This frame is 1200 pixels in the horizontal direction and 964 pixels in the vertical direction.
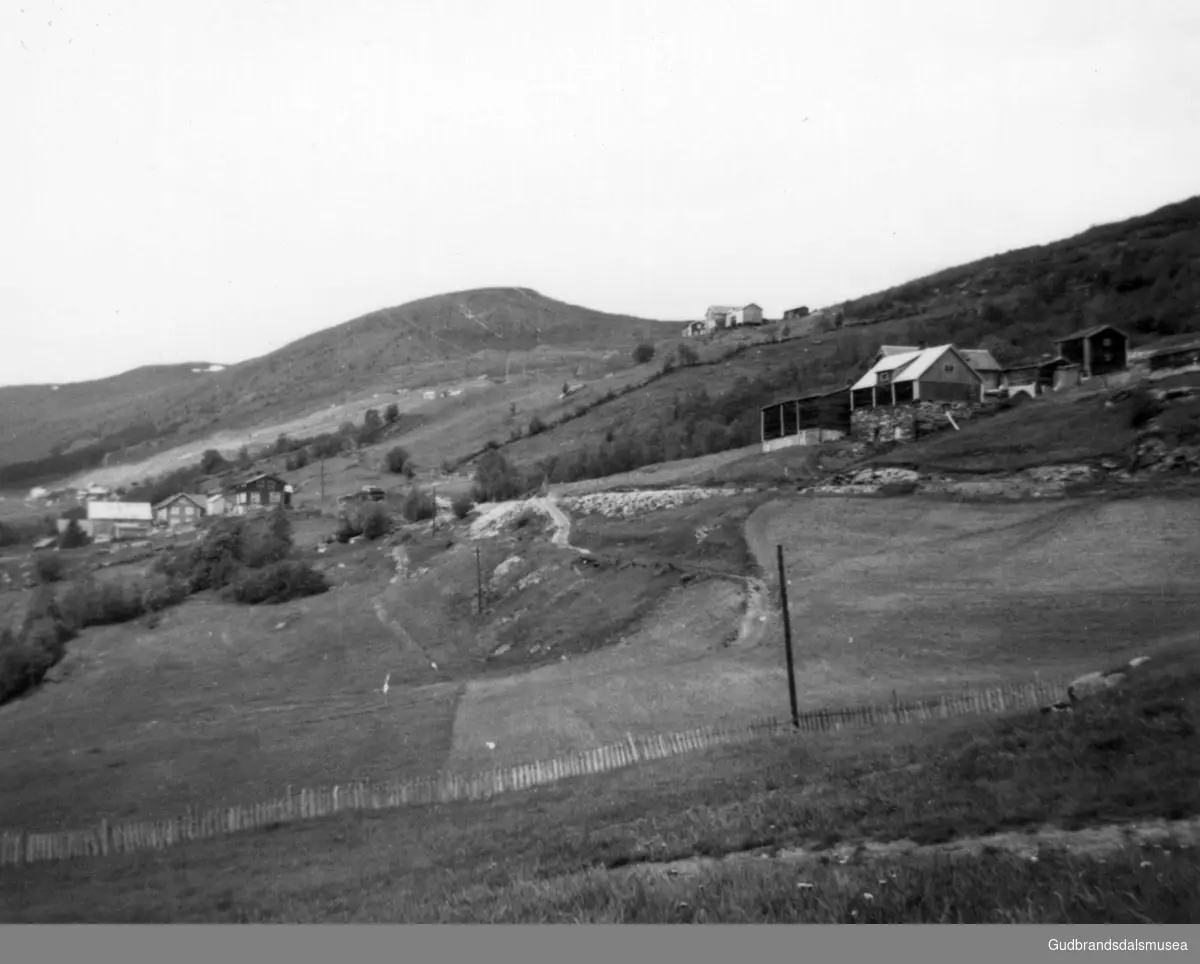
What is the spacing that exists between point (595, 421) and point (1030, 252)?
203ft

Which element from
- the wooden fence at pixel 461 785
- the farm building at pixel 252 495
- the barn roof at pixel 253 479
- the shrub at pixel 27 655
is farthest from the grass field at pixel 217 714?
the barn roof at pixel 253 479

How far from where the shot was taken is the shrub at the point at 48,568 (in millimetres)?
41188

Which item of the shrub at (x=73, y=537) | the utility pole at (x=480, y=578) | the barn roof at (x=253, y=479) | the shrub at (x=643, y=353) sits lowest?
the utility pole at (x=480, y=578)

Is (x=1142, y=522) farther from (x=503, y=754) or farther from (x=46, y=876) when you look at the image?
(x=46, y=876)

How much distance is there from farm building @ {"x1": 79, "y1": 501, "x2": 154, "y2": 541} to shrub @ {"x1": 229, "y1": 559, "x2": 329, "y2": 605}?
9.35 m

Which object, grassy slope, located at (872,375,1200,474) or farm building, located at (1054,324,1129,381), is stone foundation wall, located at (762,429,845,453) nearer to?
grassy slope, located at (872,375,1200,474)

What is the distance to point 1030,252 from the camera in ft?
365

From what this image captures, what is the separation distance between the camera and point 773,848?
1005cm

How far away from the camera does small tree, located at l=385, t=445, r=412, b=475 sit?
88.7 m

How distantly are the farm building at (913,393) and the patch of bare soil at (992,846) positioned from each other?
47.1 metres

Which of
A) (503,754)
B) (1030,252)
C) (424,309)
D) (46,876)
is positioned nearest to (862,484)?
(503,754)

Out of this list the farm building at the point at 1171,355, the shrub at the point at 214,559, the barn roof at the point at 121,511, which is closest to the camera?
the farm building at the point at 1171,355

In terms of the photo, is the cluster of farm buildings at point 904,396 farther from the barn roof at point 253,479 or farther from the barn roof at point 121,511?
the barn roof at point 253,479

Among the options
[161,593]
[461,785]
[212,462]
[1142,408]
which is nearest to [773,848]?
[461,785]
